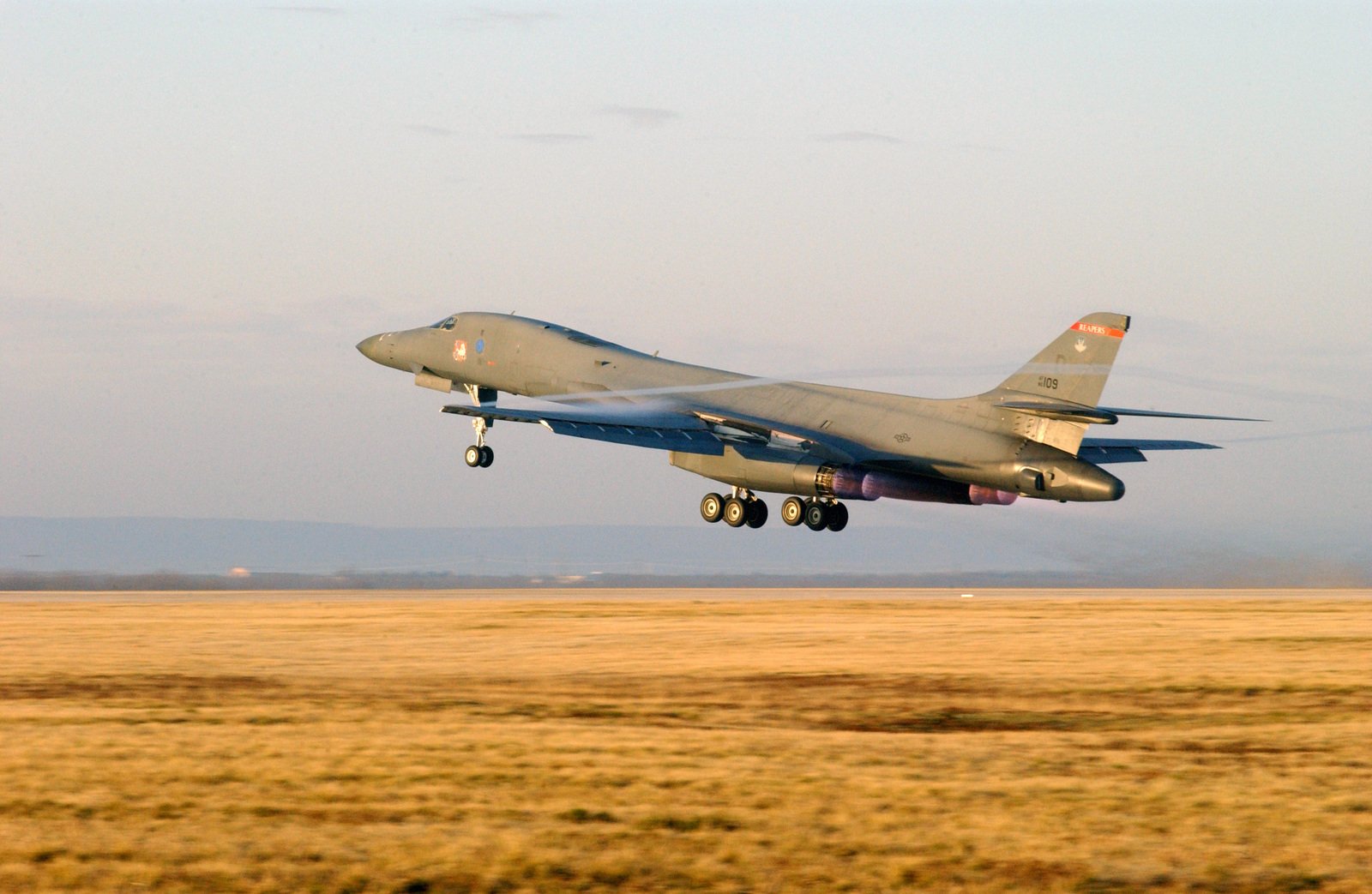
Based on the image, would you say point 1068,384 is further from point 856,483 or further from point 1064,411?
point 856,483

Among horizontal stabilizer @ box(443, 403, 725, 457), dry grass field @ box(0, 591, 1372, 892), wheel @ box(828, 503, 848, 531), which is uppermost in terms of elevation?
horizontal stabilizer @ box(443, 403, 725, 457)

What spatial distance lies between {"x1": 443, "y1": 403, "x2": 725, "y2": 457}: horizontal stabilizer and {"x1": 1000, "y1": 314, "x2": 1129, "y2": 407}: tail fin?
10.0 meters

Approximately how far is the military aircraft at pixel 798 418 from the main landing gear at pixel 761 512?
42 millimetres

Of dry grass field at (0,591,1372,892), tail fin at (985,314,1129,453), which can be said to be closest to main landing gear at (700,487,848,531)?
tail fin at (985,314,1129,453)

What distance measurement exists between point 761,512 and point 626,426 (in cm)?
627

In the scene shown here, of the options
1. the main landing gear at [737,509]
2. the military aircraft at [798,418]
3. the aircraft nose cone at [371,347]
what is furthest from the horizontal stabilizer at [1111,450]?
the aircraft nose cone at [371,347]

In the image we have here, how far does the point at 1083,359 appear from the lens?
3875 cm

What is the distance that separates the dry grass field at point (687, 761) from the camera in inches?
501

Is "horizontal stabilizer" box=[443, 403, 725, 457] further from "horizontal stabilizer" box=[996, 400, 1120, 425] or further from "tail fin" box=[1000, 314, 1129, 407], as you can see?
"tail fin" box=[1000, 314, 1129, 407]

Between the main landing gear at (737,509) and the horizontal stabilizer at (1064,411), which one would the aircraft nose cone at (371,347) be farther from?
the horizontal stabilizer at (1064,411)

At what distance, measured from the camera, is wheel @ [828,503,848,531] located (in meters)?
45.8

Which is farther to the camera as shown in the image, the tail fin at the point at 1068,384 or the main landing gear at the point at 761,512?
the main landing gear at the point at 761,512

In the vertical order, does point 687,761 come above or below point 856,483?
below

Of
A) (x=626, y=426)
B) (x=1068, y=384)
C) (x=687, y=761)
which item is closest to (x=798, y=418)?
(x=626, y=426)
